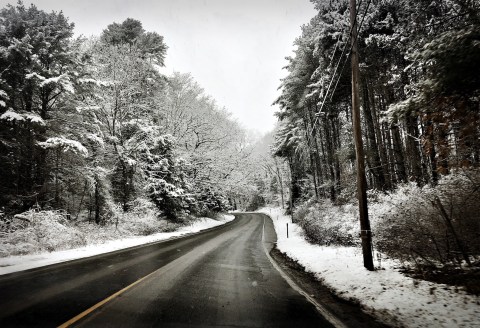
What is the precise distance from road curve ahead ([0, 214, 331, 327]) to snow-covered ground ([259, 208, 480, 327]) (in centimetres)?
115

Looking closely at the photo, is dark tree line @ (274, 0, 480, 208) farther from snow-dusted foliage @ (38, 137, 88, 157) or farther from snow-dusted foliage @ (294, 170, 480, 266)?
snow-dusted foliage @ (38, 137, 88, 157)

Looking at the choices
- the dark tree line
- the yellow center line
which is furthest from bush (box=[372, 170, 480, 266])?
the yellow center line

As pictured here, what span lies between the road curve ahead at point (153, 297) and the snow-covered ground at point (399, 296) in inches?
45.3

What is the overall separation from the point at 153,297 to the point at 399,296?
500 centimetres

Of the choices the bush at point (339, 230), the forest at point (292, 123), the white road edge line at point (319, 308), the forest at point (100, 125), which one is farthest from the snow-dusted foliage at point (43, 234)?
the bush at point (339, 230)

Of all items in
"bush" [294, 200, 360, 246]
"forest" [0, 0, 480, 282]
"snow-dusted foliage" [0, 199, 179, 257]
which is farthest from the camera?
"bush" [294, 200, 360, 246]

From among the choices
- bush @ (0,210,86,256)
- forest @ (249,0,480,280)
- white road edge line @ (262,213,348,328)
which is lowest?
white road edge line @ (262,213,348,328)

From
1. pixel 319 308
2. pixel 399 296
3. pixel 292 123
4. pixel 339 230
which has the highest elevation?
pixel 292 123

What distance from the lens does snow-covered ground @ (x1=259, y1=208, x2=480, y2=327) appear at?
15.1 feet

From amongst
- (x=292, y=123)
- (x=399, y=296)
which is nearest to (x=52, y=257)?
(x=399, y=296)

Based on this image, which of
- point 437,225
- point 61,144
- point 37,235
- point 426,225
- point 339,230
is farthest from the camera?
point 61,144

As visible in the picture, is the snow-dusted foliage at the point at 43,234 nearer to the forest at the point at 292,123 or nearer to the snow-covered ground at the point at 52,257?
the forest at the point at 292,123

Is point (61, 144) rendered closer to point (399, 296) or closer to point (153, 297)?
point (153, 297)

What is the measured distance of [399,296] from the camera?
5641mm
